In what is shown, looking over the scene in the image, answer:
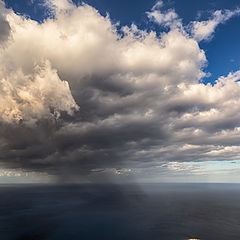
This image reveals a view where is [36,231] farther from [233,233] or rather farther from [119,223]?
[233,233]

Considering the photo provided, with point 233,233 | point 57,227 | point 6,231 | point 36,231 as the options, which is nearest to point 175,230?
point 233,233

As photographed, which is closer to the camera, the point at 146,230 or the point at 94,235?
the point at 94,235

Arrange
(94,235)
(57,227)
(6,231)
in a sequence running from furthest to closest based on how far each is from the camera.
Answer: (57,227) → (6,231) → (94,235)

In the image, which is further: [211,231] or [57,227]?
[57,227]

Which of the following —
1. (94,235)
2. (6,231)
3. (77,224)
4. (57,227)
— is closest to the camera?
(94,235)

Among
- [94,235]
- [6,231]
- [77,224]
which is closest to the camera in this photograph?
[94,235]

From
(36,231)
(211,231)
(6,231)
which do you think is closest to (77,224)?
(36,231)

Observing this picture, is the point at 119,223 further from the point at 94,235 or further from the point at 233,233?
the point at 233,233

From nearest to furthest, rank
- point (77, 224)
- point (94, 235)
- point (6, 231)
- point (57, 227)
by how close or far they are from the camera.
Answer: point (94, 235) → point (6, 231) → point (57, 227) → point (77, 224)

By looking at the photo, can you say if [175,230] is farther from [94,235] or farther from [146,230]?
[94,235]
